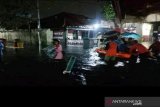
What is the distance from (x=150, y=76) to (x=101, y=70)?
2.52m

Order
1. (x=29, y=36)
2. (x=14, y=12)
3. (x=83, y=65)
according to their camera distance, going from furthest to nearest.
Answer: (x=29, y=36), (x=14, y=12), (x=83, y=65)

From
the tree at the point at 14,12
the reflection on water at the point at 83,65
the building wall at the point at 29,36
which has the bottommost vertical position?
the reflection on water at the point at 83,65

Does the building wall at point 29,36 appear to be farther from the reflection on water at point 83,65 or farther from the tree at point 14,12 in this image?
the reflection on water at point 83,65

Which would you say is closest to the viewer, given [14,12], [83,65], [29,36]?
[83,65]

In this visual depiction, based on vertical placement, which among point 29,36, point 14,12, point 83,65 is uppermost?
point 14,12

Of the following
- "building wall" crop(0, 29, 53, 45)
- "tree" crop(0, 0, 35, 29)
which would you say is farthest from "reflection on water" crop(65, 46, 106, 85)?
→ "tree" crop(0, 0, 35, 29)

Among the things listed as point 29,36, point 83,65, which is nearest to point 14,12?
point 29,36

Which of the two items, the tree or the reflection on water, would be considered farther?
the tree

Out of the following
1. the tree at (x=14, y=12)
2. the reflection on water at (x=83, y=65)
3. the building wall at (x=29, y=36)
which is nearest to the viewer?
the reflection on water at (x=83, y=65)

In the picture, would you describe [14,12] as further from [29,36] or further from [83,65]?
[83,65]

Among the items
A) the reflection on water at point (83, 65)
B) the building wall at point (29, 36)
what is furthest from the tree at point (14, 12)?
the reflection on water at point (83, 65)

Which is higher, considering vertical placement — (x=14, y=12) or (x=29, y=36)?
(x=14, y=12)

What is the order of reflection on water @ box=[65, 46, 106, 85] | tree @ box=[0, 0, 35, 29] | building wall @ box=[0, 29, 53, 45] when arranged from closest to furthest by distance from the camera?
reflection on water @ box=[65, 46, 106, 85] < tree @ box=[0, 0, 35, 29] < building wall @ box=[0, 29, 53, 45]

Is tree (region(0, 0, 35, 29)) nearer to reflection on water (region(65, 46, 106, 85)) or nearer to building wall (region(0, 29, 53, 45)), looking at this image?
building wall (region(0, 29, 53, 45))
